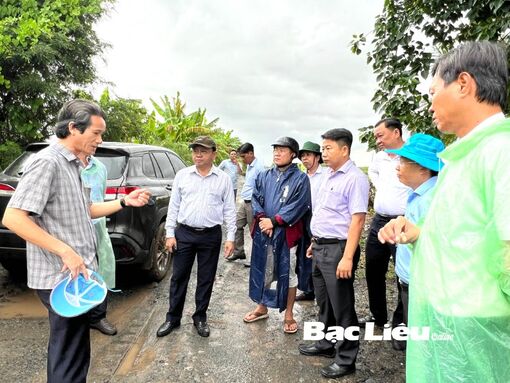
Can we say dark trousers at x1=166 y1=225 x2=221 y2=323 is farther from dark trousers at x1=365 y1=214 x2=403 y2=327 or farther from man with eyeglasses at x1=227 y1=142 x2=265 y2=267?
man with eyeglasses at x1=227 y1=142 x2=265 y2=267

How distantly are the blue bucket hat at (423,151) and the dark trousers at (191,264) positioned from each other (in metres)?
1.87

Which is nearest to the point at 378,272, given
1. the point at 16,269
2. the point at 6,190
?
the point at 6,190

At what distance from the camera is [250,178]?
20.8 ft

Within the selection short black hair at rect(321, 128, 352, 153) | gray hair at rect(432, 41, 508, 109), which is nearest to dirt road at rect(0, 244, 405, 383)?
short black hair at rect(321, 128, 352, 153)

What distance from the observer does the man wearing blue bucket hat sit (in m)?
1.84

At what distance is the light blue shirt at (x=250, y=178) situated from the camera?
620cm

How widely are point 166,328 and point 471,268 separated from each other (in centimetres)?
292

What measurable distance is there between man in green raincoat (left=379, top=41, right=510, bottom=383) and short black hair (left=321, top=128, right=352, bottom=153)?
5.29 ft

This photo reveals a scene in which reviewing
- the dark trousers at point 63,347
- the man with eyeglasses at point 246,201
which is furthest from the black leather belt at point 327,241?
the man with eyeglasses at point 246,201

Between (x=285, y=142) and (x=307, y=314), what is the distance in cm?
189

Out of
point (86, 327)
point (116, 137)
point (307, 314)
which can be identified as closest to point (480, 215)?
point (86, 327)

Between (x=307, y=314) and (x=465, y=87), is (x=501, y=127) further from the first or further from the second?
(x=307, y=314)

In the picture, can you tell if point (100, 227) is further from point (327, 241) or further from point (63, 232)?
point (327, 241)

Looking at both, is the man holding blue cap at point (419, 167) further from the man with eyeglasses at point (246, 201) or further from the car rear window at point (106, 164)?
the man with eyeglasses at point (246, 201)
